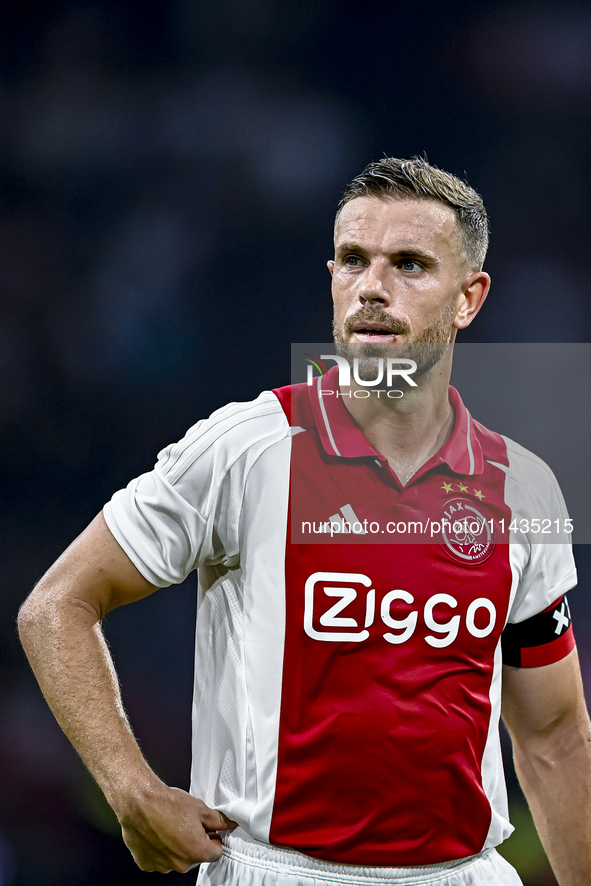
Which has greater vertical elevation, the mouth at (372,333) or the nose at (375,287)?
the nose at (375,287)

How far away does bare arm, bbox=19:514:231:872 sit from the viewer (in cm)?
120

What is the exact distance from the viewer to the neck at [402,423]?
4.75 feet

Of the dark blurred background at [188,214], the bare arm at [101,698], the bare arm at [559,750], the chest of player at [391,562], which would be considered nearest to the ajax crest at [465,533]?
the chest of player at [391,562]

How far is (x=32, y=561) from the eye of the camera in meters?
2.45

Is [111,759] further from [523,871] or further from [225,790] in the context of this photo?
[523,871]

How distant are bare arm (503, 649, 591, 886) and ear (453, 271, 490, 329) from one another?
586 millimetres

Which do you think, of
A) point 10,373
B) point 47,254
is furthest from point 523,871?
point 47,254

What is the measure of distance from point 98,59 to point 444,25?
3.26 feet

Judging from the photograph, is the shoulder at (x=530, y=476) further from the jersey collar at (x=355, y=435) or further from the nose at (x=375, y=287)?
the nose at (x=375, y=287)

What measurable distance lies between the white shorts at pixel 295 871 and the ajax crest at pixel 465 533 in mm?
452

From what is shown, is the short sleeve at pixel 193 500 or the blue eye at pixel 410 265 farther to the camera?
the blue eye at pixel 410 265

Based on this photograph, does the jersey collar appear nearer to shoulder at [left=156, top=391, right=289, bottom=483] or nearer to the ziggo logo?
shoulder at [left=156, top=391, right=289, bottom=483]

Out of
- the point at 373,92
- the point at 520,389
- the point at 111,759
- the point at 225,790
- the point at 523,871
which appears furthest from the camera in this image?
the point at 373,92

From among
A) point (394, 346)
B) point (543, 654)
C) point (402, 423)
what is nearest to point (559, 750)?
point (543, 654)
